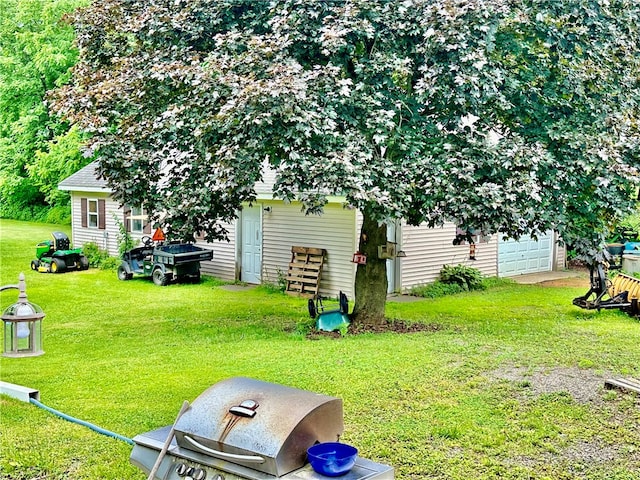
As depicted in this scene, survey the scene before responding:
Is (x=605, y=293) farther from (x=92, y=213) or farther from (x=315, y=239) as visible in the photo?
(x=92, y=213)

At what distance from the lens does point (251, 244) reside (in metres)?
16.2

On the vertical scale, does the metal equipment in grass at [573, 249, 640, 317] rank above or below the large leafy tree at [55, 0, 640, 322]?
below

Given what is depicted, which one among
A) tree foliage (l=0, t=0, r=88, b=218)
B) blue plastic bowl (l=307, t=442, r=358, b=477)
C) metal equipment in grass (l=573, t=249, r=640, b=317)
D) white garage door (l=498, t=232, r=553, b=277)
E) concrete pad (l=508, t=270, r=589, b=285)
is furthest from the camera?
tree foliage (l=0, t=0, r=88, b=218)

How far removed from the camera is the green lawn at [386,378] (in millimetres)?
5578

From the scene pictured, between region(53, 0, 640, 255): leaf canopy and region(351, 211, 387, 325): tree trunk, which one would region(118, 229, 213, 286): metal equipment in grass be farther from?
region(351, 211, 387, 325): tree trunk

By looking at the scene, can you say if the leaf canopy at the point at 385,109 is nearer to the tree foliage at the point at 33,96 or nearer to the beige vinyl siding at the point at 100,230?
the beige vinyl siding at the point at 100,230

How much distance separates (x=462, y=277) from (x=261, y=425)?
12486mm

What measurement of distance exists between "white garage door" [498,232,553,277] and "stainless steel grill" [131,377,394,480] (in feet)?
45.8

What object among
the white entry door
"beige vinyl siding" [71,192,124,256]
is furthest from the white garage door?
"beige vinyl siding" [71,192,124,256]

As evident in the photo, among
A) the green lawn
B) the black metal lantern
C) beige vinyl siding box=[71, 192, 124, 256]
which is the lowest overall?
the green lawn

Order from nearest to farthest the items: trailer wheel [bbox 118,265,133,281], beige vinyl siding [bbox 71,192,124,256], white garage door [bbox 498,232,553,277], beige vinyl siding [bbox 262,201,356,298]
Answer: beige vinyl siding [bbox 262,201,356,298], trailer wheel [bbox 118,265,133,281], white garage door [bbox 498,232,553,277], beige vinyl siding [bbox 71,192,124,256]

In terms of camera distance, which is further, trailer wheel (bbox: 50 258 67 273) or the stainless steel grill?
trailer wheel (bbox: 50 258 67 273)

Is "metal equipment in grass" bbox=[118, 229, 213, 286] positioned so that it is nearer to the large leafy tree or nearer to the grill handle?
the large leafy tree

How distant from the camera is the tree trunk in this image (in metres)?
11.1
